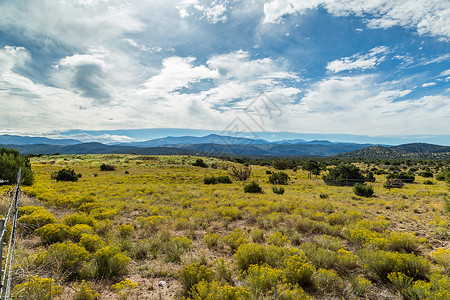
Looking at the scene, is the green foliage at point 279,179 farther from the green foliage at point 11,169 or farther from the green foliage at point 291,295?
the green foliage at point 11,169

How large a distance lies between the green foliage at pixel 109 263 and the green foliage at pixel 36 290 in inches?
43.8

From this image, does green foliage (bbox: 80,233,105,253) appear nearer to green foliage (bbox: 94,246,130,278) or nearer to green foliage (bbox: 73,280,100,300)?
green foliage (bbox: 94,246,130,278)

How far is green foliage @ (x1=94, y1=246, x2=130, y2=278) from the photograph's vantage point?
16.7 feet

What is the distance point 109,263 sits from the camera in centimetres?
510

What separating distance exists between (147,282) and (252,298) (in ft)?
8.90

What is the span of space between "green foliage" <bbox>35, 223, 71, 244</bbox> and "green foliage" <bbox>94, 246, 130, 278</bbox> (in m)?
2.35

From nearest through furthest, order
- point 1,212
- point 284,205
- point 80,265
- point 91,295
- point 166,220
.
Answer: point 91,295, point 80,265, point 1,212, point 166,220, point 284,205

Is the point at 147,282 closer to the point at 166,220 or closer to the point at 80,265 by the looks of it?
the point at 80,265

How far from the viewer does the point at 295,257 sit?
5277mm

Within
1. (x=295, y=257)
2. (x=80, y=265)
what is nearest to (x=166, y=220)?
(x=80, y=265)

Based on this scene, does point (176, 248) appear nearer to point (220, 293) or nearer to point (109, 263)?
point (109, 263)

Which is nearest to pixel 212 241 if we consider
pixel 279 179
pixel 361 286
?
pixel 361 286

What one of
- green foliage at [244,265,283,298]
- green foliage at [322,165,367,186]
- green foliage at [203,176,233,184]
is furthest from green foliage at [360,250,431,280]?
green foliage at [322,165,367,186]

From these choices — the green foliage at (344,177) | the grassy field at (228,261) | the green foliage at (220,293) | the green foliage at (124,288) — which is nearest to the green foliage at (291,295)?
the grassy field at (228,261)
